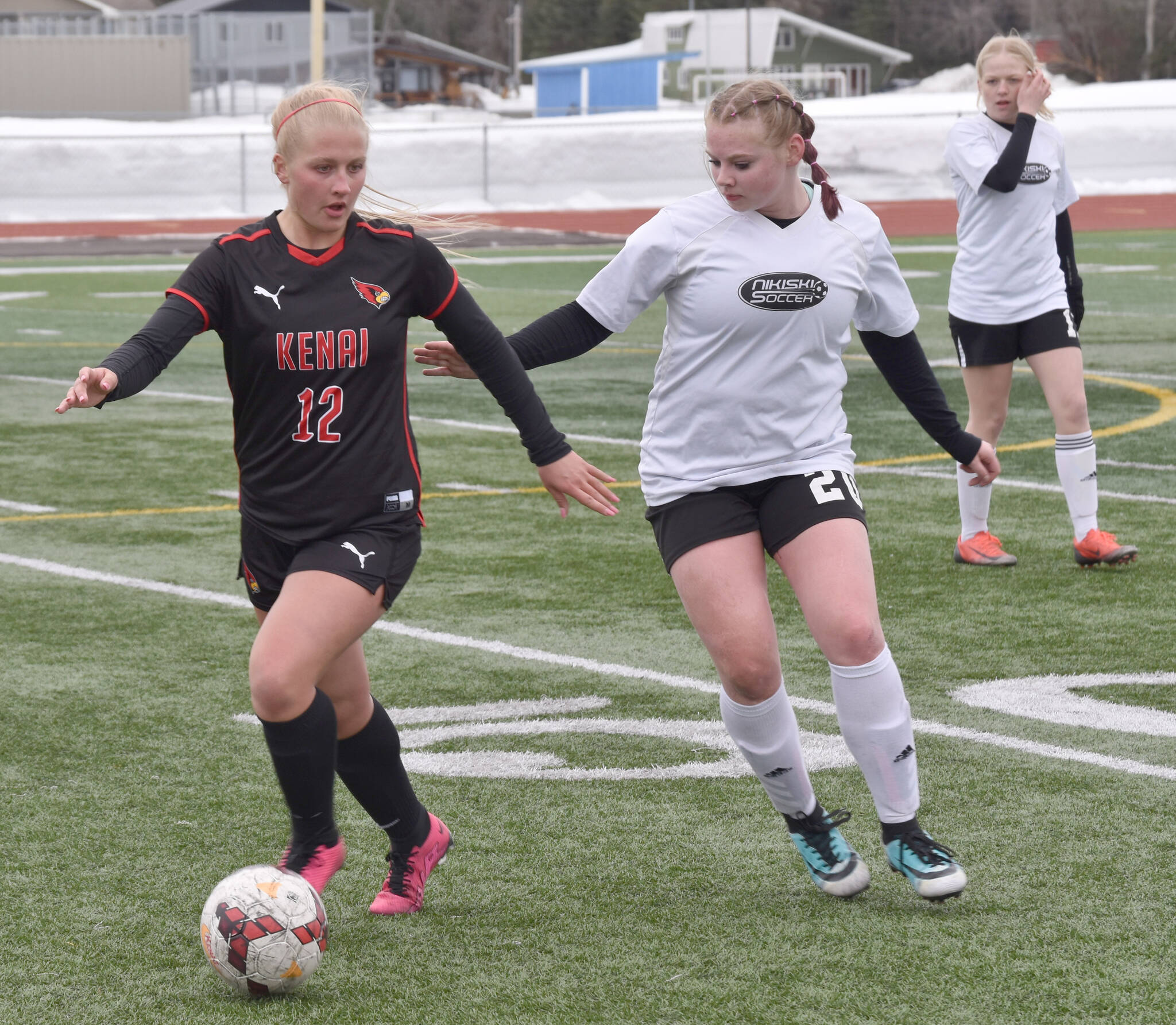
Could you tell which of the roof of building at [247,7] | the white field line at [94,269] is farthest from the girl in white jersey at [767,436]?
the roof of building at [247,7]

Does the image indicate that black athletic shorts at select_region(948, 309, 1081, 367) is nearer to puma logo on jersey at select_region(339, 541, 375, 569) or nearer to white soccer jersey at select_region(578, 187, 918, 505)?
white soccer jersey at select_region(578, 187, 918, 505)

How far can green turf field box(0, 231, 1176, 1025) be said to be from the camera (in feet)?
12.7

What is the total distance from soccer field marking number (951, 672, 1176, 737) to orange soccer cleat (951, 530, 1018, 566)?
189 cm

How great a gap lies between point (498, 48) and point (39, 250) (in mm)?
77284

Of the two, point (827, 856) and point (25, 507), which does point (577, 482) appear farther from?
point (25, 507)

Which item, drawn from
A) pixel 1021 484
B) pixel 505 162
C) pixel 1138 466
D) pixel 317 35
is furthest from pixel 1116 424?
pixel 505 162

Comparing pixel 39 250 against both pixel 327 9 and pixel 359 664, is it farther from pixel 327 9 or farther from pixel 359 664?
pixel 327 9

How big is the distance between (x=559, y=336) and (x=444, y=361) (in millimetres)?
300

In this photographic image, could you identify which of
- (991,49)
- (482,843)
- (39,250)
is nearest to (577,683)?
(482,843)

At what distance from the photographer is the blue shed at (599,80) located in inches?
3100

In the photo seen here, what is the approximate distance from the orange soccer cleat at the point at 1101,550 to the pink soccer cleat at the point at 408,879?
15.1ft

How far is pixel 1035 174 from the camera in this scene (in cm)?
826

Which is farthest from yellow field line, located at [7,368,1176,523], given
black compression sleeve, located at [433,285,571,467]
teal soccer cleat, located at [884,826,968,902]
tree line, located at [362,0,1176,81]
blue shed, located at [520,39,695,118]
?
tree line, located at [362,0,1176,81]

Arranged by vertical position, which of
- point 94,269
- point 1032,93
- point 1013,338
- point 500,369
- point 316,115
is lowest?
point 94,269
